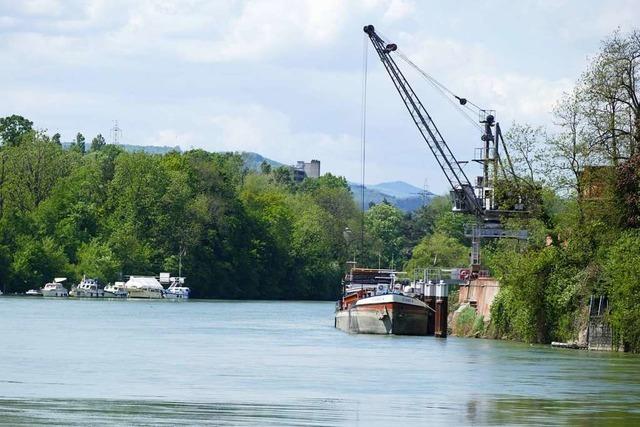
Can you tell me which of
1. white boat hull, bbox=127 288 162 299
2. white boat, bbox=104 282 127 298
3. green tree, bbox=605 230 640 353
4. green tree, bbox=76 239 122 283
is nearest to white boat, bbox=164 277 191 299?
white boat hull, bbox=127 288 162 299

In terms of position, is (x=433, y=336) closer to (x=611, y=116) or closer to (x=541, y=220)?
(x=541, y=220)

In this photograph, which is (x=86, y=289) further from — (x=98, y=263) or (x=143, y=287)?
(x=143, y=287)

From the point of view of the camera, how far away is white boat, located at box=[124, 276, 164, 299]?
16312cm

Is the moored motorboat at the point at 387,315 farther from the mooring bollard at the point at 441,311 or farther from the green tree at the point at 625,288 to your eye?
the green tree at the point at 625,288

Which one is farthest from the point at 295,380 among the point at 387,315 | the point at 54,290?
the point at 54,290

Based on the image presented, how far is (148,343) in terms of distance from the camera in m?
69.9

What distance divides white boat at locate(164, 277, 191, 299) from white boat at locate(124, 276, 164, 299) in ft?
3.55

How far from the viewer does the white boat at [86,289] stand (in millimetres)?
160875

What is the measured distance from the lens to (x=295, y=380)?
160ft

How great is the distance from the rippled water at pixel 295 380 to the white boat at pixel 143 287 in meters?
79.0

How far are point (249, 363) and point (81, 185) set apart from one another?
117 metres

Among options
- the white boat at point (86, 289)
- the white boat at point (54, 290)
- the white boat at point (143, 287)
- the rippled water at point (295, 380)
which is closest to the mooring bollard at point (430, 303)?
the rippled water at point (295, 380)

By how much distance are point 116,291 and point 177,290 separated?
6530 mm

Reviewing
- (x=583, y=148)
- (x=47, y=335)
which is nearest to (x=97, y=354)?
(x=47, y=335)
